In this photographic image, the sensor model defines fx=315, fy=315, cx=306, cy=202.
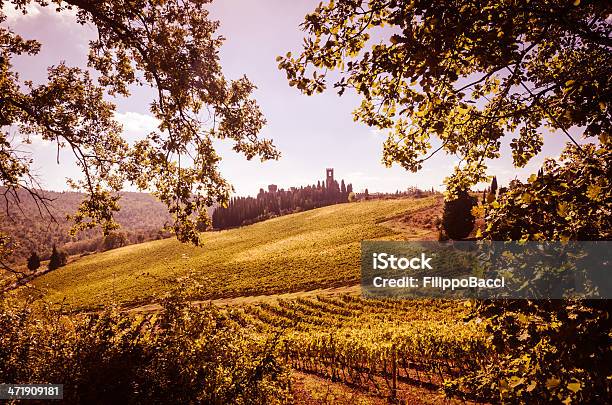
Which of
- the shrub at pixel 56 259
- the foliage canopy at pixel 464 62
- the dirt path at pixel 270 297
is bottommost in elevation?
the dirt path at pixel 270 297

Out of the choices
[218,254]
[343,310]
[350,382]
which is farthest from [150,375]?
[218,254]

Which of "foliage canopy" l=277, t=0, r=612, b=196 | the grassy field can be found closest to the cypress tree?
the grassy field

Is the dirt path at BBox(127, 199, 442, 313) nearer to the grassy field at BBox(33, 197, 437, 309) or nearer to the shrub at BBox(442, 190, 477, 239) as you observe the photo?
the grassy field at BBox(33, 197, 437, 309)

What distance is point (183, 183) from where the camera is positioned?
7.73m

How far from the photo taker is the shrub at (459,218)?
46.5 meters

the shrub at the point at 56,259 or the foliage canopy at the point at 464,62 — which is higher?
the foliage canopy at the point at 464,62

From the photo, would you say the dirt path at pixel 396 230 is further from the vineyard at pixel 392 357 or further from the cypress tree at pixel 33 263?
the cypress tree at pixel 33 263

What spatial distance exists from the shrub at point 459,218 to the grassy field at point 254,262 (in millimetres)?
9848

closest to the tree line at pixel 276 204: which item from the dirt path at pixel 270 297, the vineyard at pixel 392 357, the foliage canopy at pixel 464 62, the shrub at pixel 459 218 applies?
the dirt path at pixel 270 297

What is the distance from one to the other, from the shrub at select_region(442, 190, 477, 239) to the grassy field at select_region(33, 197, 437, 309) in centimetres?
985

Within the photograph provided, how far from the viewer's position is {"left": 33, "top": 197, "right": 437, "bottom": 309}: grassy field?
44.2 m

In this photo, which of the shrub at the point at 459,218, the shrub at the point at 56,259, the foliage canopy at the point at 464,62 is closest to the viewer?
the foliage canopy at the point at 464,62

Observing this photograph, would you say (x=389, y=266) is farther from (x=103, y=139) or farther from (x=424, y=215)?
(x=103, y=139)

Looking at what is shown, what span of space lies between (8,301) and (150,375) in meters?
6.25
